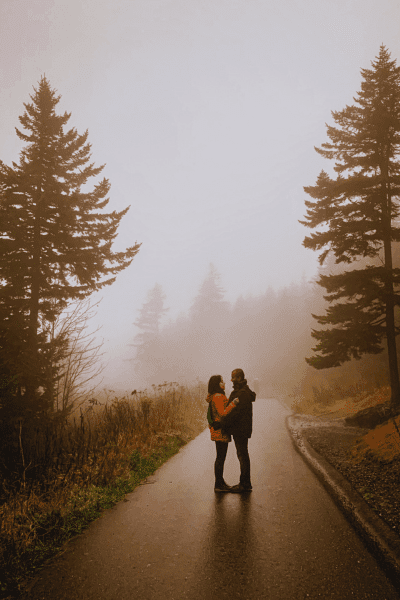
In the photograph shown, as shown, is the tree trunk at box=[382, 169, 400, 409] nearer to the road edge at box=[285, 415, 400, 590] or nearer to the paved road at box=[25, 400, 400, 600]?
the road edge at box=[285, 415, 400, 590]

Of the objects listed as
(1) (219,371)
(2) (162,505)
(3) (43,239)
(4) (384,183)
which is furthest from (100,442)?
(1) (219,371)

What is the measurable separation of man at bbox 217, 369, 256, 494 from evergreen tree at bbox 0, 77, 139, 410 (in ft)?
16.5

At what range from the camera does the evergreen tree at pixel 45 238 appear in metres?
9.37

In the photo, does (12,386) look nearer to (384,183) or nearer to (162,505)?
(162,505)

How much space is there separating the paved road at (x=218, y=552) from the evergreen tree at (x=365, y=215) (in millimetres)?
7141

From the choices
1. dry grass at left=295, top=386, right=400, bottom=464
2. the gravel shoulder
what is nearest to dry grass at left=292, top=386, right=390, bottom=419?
dry grass at left=295, top=386, right=400, bottom=464

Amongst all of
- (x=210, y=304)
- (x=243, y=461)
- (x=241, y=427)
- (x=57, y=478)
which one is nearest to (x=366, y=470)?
(x=243, y=461)

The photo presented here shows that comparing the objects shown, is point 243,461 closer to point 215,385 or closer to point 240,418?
point 240,418

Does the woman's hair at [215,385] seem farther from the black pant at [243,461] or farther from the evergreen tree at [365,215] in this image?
the evergreen tree at [365,215]

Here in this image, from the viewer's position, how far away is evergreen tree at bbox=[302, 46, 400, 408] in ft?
38.0

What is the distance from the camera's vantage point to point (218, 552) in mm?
3799

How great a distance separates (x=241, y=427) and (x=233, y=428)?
156 millimetres

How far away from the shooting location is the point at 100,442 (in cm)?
741

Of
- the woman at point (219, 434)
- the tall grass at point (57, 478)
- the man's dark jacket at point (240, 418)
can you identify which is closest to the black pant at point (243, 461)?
the man's dark jacket at point (240, 418)
